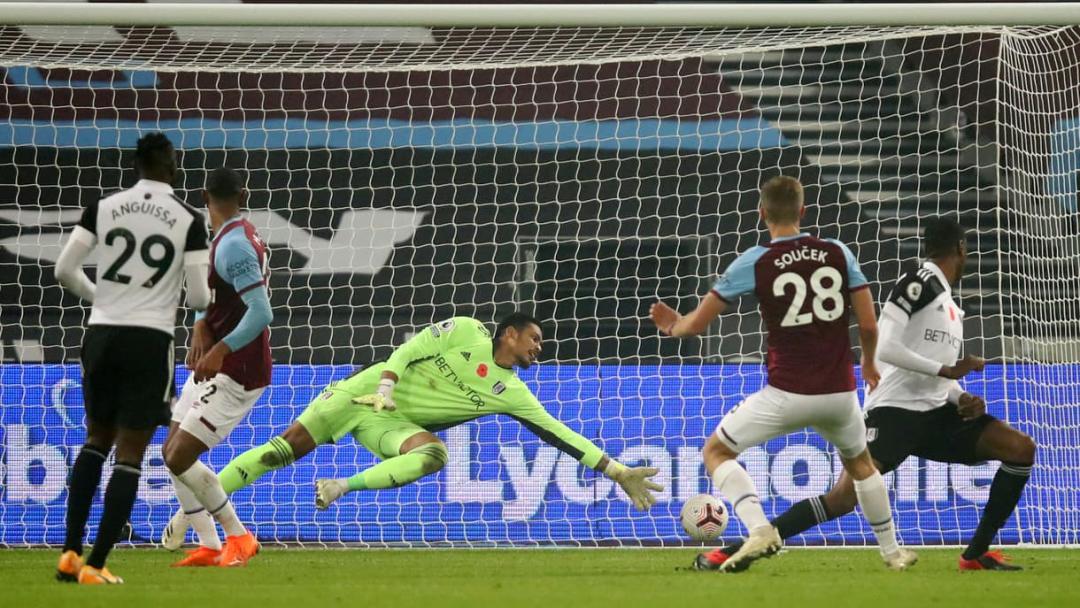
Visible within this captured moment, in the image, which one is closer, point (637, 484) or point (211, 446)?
point (211, 446)

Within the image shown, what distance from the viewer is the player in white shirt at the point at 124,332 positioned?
18.1 ft

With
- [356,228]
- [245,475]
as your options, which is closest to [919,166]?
[356,228]

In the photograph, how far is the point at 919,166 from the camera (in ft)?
41.3

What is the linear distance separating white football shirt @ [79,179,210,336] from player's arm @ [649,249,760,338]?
182 cm

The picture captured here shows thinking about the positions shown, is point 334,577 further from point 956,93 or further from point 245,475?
point 956,93

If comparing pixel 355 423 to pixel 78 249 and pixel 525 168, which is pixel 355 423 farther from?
pixel 525 168

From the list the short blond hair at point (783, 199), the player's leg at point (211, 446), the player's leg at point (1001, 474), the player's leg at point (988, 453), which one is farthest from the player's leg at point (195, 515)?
the player's leg at point (1001, 474)

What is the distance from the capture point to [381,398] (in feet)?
24.8

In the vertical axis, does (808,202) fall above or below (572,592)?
above

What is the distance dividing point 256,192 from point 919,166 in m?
5.87

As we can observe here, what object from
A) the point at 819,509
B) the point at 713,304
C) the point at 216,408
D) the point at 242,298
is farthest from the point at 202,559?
the point at 819,509

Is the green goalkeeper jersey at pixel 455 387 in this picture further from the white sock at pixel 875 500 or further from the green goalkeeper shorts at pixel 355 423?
the white sock at pixel 875 500

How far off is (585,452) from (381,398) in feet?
4.02

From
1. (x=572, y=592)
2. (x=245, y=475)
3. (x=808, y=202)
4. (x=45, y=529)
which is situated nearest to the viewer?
(x=572, y=592)
